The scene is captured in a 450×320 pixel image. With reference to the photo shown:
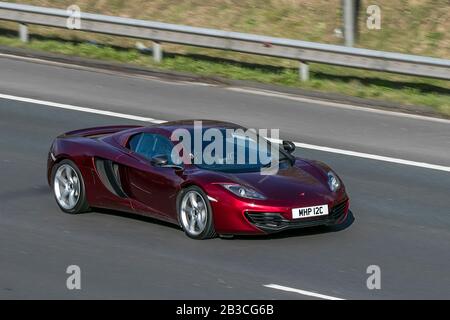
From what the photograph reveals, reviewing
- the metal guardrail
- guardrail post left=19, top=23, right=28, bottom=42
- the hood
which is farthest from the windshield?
guardrail post left=19, top=23, right=28, bottom=42

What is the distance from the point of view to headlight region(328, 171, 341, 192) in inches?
521

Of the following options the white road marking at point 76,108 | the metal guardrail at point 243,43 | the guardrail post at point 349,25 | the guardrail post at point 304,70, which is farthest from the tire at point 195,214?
the guardrail post at point 349,25

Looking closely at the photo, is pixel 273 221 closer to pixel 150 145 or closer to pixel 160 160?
pixel 160 160

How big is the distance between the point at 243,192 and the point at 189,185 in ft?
2.12

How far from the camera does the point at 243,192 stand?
12.7 meters

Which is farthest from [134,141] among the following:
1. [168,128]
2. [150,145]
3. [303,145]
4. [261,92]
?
[261,92]

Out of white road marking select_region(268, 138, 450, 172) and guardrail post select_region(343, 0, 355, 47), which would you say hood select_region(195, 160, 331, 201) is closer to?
white road marking select_region(268, 138, 450, 172)

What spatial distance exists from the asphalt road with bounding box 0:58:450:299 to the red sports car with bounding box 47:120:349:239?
9.6 inches

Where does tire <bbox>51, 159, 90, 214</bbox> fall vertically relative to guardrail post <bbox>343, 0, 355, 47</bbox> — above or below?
below

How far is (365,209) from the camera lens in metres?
14.4

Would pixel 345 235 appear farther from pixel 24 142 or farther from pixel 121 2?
pixel 121 2

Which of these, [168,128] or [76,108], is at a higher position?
[76,108]

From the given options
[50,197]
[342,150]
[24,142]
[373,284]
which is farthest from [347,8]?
[373,284]
